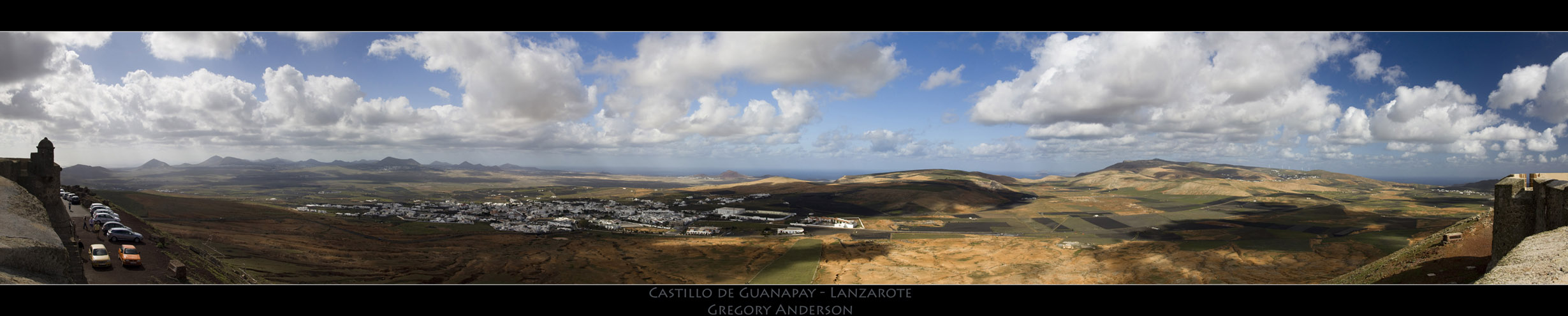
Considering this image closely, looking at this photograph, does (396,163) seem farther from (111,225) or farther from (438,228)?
(111,225)

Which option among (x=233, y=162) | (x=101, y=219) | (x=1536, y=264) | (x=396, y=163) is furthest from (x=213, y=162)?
(x=1536, y=264)

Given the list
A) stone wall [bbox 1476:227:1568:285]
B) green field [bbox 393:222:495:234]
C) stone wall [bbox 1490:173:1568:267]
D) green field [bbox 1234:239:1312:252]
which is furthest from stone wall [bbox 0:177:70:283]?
green field [bbox 1234:239:1312:252]

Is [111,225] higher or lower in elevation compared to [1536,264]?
lower

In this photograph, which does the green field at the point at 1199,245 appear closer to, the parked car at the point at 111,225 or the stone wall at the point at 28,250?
the stone wall at the point at 28,250

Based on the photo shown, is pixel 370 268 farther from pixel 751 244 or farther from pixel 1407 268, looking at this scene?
pixel 1407 268

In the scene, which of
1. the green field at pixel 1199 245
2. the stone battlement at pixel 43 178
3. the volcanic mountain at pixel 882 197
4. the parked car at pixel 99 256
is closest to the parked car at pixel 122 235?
the stone battlement at pixel 43 178
